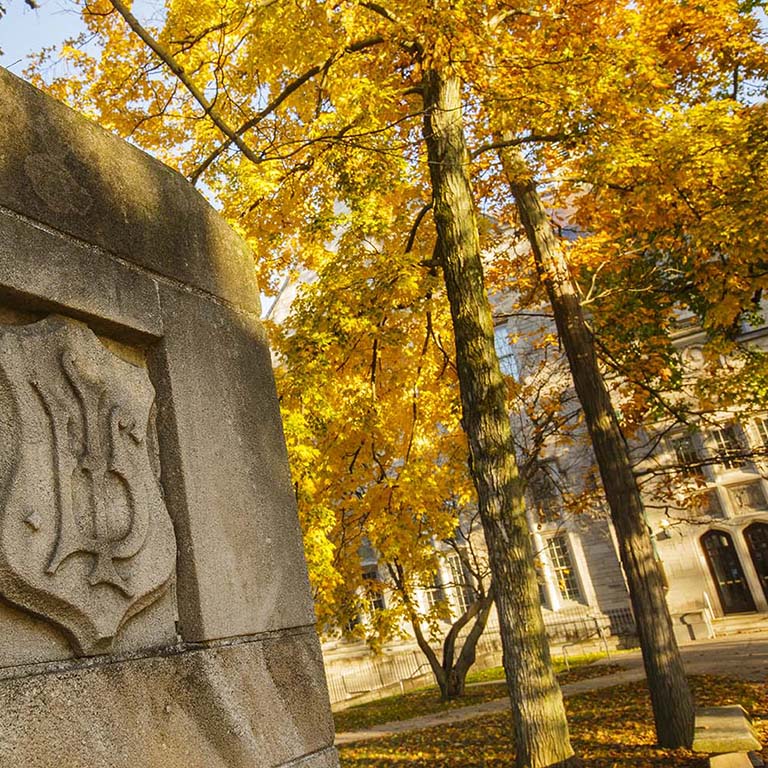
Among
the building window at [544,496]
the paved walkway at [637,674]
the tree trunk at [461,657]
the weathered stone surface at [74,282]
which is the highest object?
the building window at [544,496]

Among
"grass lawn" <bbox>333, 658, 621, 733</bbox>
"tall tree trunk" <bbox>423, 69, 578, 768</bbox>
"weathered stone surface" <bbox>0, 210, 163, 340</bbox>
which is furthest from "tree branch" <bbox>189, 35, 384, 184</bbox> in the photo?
"grass lawn" <bbox>333, 658, 621, 733</bbox>

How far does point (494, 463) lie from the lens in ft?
26.4

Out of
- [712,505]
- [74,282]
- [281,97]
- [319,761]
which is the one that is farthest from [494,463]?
[712,505]

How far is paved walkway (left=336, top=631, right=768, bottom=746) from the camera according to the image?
15.7 m

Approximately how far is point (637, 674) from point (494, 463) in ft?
42.1

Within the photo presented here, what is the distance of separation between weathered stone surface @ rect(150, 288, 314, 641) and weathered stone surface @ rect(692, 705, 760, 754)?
21.5 feet

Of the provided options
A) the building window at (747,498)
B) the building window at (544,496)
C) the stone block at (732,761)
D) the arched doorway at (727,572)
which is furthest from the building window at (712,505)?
the stone block at (732,761)

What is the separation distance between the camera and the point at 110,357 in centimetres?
234

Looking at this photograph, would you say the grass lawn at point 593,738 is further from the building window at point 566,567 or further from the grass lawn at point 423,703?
the building window at point 566,567

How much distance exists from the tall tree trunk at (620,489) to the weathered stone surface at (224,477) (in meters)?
8.65

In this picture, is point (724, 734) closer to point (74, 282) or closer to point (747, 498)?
point (74, 282)

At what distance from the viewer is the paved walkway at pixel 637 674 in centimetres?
1572

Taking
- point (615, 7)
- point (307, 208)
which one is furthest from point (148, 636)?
point (615, 7)

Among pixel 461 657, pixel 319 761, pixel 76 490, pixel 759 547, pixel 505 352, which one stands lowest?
pixel 461 657
